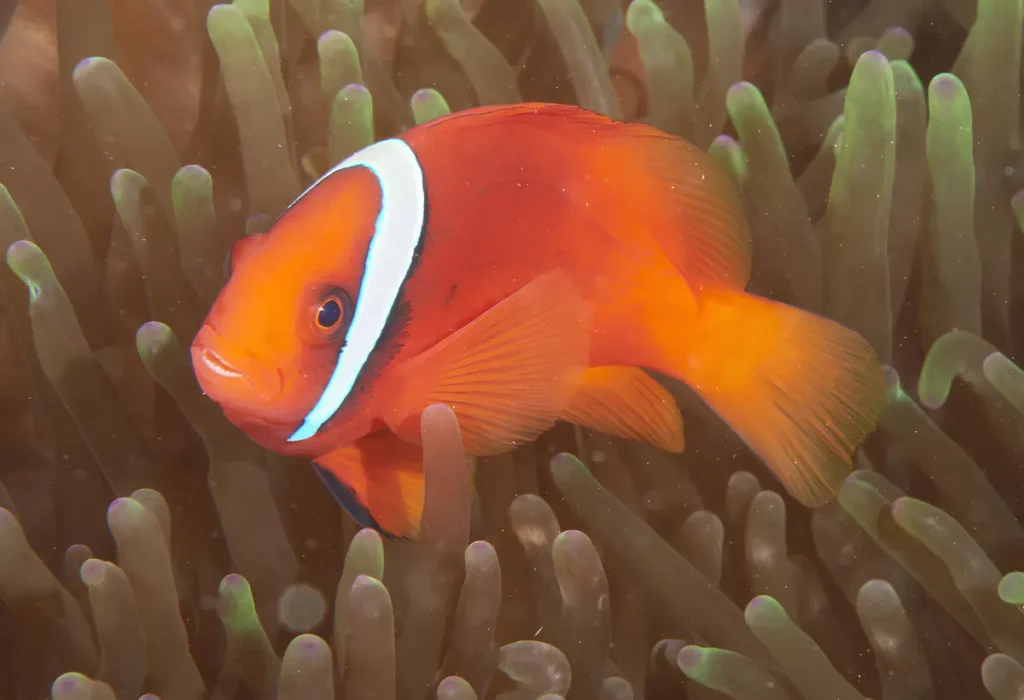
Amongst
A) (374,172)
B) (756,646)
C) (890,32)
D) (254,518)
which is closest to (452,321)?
(374,172)

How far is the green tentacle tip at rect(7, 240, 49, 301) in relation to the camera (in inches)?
29.4

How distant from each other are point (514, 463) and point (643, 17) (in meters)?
0.46

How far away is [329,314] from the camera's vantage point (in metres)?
0.64

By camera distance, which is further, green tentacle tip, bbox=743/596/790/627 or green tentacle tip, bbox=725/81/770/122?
green tentacle tip, bbox=725/81/770/122

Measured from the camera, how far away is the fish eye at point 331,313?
0.63 metres

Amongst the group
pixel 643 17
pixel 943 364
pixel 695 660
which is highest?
pixel 643 17

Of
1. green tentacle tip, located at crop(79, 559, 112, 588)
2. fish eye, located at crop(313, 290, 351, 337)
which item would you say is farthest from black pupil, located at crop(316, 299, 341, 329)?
green tentacle tip, located at crop(79, 559, 112, 588)

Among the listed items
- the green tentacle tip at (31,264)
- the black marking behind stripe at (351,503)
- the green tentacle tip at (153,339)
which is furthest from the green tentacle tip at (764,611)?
the green tentacle tip at (31,264)

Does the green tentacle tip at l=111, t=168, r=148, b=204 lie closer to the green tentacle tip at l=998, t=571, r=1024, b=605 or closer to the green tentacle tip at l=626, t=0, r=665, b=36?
the green tentacle tip at l=626, t=0, r=665, b=36

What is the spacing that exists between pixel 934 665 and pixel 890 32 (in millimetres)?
660

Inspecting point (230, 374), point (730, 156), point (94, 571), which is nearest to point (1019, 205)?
point (730, 156)

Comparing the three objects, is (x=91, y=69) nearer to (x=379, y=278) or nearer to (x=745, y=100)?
(x=379, y=278)

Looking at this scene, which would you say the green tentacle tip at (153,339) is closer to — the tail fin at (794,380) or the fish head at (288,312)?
the fish head at (288,312)

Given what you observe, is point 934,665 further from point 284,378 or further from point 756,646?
point 284,378
